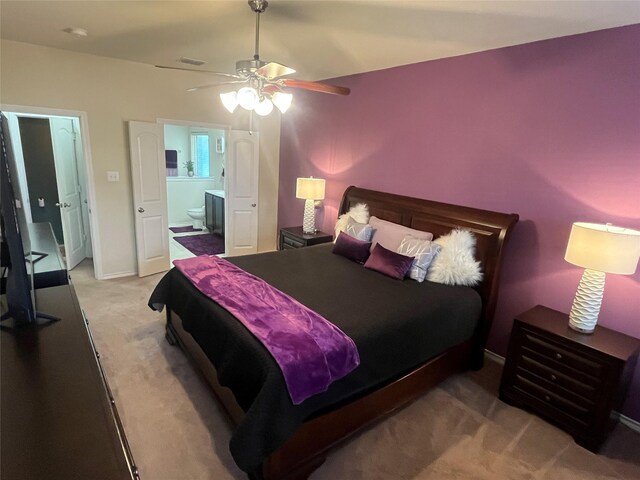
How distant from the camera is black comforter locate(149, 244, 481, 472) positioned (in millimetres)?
1677

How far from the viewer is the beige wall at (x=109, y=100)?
3.59m

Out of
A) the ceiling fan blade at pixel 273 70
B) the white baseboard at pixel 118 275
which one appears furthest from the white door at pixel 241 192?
the ceiling fan blade at pixel 273 70

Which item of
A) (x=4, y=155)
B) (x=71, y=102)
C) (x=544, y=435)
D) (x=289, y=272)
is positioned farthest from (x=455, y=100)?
(x=71, y=102)

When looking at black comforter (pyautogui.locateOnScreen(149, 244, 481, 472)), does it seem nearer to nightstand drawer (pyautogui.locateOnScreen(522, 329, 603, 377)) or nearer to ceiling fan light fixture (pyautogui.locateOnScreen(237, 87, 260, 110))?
nightstand drawer (pyautogui.locateOnScreen(522, 329, 603, 377))

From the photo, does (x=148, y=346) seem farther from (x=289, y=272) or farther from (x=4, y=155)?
(x=4, y=155)

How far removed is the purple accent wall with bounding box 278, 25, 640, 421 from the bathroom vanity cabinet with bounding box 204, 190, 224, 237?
341 centimetres

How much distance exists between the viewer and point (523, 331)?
2449 millimetres

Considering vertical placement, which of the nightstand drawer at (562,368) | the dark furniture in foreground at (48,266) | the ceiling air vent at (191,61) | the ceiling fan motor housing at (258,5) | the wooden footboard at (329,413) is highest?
the ceiling air vent at (191,61)

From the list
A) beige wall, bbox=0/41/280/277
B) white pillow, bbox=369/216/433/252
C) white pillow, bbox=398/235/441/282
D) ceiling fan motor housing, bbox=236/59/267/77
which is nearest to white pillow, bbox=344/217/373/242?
white pillow, bbox=369/216/433/252

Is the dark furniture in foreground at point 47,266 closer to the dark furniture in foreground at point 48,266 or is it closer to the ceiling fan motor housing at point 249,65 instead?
the dark furniture in foreground at point 48,266

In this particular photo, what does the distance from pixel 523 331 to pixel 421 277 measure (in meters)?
0.82

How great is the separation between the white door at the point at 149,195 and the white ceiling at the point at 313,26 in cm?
96

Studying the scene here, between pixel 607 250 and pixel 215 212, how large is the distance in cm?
596

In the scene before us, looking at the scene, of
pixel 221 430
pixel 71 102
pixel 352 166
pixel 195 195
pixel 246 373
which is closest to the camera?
pixel 246 373
